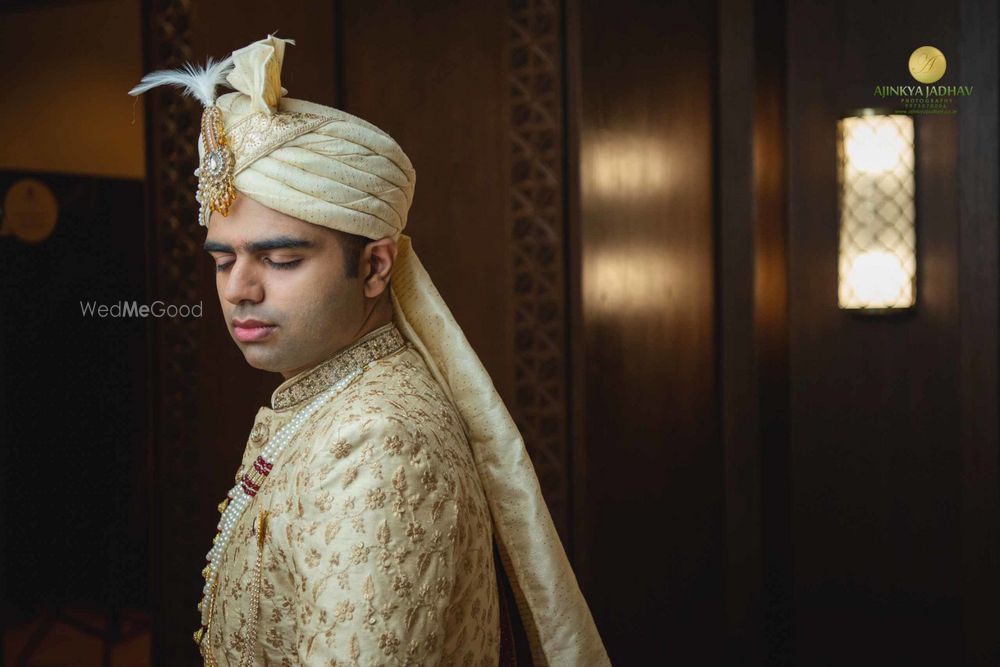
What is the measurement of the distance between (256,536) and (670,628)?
1990 millimetres

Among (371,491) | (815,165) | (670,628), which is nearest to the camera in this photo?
(371,491)

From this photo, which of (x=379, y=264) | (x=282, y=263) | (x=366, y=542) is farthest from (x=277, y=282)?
(x=366, y=542)

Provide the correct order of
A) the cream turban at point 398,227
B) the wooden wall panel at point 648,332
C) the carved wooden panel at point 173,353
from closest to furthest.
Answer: the cream turban at point 398,227 < the wooden wall panel at point 648,332 < the carved wooden panel at point 173,353

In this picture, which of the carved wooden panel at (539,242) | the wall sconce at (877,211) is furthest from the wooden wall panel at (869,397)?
the carved wooden panel at (539,242)

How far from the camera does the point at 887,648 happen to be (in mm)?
3156

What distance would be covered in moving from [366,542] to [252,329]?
1.21ft

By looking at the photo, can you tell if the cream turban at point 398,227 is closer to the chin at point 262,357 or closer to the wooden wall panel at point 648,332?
the chin at point 262,357

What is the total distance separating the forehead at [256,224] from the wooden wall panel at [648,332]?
1263 millimetres

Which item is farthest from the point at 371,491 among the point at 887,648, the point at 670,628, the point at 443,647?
the point at 887,648

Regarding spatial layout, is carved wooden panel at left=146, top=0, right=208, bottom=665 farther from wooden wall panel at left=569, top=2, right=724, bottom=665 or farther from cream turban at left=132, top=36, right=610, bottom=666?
cream turban at left=132, top=36, right=610, bottom=666

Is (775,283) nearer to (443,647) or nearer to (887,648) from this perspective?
(887,648)

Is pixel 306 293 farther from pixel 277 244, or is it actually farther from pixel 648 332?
pixel 648 332

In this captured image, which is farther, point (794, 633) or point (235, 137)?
point (794, 633)

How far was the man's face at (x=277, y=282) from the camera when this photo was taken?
126 cm
